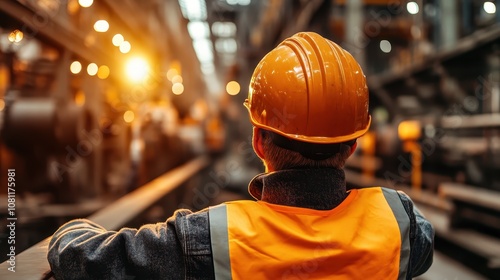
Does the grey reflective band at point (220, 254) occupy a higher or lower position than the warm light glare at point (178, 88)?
higher

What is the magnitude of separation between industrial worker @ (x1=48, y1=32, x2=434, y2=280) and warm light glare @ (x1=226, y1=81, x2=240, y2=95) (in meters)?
24.0

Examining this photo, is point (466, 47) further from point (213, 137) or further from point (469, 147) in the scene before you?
point (213, 137)

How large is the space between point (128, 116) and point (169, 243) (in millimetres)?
7421

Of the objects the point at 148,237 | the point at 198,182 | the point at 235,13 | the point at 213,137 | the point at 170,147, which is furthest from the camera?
the point at 235,13

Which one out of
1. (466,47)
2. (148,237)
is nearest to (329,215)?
(148,237)

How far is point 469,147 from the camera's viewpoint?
869 cm

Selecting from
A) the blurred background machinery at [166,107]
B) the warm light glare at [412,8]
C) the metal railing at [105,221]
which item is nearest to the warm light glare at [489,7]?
the blurred background machinery at [166,107]

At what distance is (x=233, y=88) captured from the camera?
26.5 metres

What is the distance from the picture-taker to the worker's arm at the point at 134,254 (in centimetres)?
129

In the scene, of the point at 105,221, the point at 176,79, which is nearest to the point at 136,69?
the point at 105,221

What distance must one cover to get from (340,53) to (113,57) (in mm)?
5888

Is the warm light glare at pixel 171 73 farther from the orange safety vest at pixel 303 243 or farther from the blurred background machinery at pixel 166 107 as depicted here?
the orange safety vest at pixel 303 243

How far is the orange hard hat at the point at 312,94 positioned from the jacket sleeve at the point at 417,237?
25cm

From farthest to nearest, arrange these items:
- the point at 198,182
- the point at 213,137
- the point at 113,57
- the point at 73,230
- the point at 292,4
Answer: the point at 213,137, the point at 292,4, the point at 198,182, the point at 113,57, the point at 73,230
